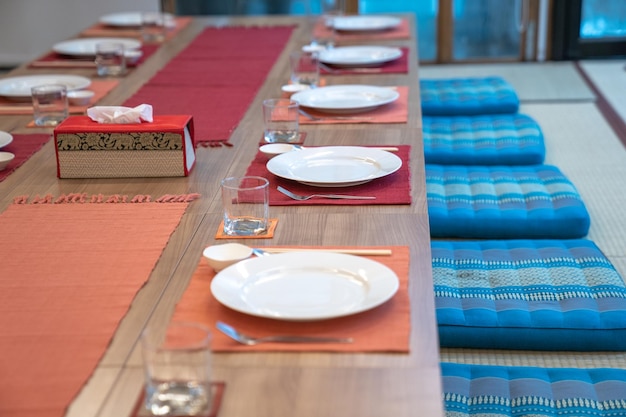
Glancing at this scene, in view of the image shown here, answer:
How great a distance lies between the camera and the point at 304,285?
1.26m

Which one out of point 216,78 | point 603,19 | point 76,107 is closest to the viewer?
point 76,107

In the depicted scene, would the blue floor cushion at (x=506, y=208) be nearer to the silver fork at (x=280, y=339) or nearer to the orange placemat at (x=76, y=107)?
the orange placemat at (x=76, y=107)

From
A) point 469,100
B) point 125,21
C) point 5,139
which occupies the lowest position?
point 469,100

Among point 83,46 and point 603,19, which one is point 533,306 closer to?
point 83,46

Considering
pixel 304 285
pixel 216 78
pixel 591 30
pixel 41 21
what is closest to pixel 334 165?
pixel 304 285

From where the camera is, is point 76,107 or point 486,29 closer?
point 76,107

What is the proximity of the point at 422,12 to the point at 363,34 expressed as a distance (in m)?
2.18

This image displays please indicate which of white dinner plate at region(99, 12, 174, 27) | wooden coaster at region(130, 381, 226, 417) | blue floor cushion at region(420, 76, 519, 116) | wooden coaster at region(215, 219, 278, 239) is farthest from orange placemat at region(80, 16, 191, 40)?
wooden coaster at region(130, 381, 226, 417)

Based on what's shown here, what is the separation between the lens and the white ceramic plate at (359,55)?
9.56 ft

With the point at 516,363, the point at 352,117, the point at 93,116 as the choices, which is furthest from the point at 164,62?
the point at 516,363

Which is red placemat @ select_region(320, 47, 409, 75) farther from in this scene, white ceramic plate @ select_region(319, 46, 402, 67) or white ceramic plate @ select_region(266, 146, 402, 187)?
white ceramic plate @ select_region(266, 146, 402, 187)

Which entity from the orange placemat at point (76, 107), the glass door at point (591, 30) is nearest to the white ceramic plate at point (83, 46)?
the orange placemat at point (76, 107)

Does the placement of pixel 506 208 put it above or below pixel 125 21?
below

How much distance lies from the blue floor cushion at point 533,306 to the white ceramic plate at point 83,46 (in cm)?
164
